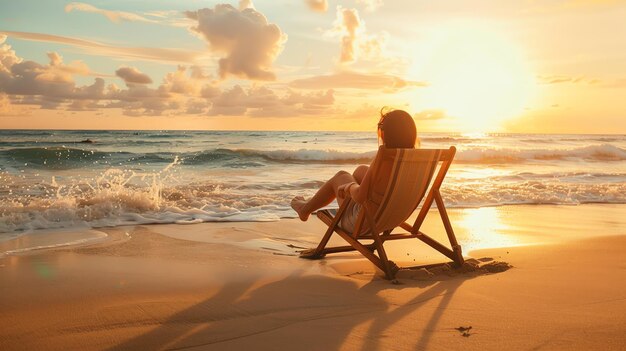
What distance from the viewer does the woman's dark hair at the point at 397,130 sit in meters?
4.92

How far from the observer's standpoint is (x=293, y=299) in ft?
13.4

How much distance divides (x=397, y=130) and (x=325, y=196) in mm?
1179

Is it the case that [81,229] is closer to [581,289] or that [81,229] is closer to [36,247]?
[36,247]

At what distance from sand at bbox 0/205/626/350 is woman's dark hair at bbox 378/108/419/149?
1186 mm

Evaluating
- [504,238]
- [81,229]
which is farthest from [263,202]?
[504,238]

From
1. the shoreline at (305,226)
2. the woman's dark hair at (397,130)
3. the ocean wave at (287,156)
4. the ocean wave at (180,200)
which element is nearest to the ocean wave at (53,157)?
the ocean wave at (287,156)

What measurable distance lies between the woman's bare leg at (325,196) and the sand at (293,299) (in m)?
0.54

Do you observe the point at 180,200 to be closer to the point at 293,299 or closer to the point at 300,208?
the point at 300,208

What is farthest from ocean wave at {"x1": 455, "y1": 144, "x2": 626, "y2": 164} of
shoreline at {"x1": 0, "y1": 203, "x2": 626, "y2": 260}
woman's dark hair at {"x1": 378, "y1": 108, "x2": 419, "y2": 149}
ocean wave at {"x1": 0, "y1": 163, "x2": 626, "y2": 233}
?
woman's dark hair at {"x1": 378, "y1": 108, "x2": 419, "y2": 149}

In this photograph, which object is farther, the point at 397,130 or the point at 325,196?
the point at 325,196

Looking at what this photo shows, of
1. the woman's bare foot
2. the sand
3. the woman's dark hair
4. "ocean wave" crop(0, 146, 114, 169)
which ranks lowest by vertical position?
the sand

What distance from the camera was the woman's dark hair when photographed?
16.1ft

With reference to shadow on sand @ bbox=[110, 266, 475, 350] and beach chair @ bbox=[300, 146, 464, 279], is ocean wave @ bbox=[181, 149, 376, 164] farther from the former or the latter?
shadow on sand @ bbox=[110, 266, 475, 350]

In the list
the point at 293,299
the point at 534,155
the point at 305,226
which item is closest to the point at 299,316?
the point at 293,299
